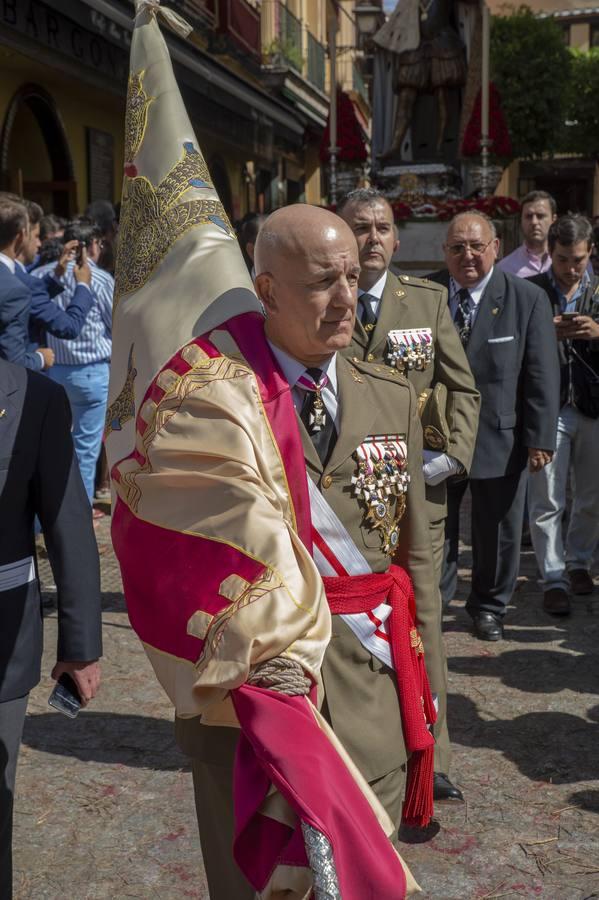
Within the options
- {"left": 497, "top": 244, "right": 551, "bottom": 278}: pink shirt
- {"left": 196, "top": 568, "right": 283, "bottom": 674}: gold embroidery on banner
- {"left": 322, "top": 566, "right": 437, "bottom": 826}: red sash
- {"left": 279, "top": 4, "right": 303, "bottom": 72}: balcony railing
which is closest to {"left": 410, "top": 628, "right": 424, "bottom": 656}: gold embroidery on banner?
{"left": 322, "top": 566, "right": 437, "bottom": 826}: red sash

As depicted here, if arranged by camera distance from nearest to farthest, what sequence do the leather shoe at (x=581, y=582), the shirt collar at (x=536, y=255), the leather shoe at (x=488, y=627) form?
the leather shoe at (x=488, y=627), the leather shoe at (x=581, y=582), the shirt collar at (x=536, y=255)

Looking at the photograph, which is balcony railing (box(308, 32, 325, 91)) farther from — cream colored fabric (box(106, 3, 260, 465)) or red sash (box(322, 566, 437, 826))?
red sash (box(322, 566, 437, 826))

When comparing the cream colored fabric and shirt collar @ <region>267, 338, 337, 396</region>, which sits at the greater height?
the cream colored fabric

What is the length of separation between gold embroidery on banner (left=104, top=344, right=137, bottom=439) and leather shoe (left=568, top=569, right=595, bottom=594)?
424 centimetres

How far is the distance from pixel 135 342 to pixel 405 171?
10.6 metres

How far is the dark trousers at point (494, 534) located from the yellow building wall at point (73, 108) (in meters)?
8.47

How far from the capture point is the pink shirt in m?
8.20

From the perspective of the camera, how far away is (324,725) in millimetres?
2127

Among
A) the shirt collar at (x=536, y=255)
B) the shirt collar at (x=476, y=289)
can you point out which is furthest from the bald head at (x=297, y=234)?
the shirt collar at (x=536, y=255)

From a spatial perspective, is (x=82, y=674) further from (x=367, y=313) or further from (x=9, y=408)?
(x=367, y=313)

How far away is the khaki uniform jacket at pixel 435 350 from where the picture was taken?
13.2 feet

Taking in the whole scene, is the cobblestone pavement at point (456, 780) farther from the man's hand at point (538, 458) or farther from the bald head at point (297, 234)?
the bald head at point (297, 234)

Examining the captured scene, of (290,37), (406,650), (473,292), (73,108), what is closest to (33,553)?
(406,650)

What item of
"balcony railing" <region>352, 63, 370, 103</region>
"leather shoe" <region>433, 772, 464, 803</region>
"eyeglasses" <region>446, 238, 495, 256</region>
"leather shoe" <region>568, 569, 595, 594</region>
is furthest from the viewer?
A: "balcony railing" <region>352, 63, 370, 103</region>
